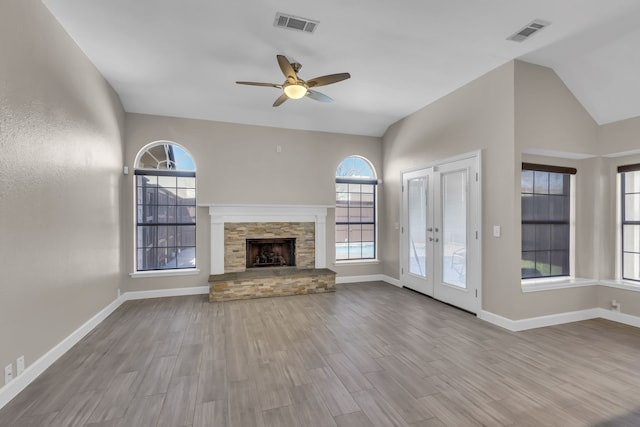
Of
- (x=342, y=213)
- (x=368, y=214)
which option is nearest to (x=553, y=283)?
(x=368, y=214)

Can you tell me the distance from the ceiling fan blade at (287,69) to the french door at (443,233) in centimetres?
266

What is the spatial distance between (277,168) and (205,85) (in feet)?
6.32

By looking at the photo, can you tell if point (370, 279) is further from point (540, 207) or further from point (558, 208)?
point (558, 208)

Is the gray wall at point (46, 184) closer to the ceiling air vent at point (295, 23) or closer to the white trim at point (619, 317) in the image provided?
the ceiling air vent at point (295, 23)

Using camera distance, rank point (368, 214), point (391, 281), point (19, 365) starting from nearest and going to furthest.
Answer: point (19, 365) → point (391, 281) → point (368, 214)

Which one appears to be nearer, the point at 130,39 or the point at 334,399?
the point at 334,399

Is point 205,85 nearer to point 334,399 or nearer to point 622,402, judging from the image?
point 334,399

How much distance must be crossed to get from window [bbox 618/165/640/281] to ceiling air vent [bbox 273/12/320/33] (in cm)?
446

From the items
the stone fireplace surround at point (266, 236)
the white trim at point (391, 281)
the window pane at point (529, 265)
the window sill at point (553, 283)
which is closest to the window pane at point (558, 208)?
the window pane at point (529, 265)

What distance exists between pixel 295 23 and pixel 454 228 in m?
3.46

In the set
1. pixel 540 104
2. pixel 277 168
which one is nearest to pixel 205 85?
pixel 277 168

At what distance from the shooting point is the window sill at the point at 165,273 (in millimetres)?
4883

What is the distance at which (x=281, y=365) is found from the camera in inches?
107

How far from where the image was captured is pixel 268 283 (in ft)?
16.5
